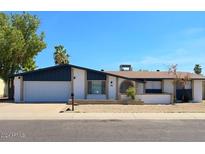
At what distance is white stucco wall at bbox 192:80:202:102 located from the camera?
38.8 metres

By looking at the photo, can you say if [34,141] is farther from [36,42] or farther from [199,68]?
[199,68]

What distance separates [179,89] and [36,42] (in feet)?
52.3

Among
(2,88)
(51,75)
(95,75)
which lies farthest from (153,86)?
(2,88)

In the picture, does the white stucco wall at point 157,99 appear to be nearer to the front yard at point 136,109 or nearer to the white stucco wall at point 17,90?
the front yard at point 136,109

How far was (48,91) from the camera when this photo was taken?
36.9m

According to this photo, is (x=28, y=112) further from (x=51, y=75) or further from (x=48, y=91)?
(x=51, y=75)

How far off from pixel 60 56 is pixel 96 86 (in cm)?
3352

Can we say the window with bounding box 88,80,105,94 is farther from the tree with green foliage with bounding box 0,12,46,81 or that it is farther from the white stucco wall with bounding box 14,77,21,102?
the tree with green foliage with bounding box 0,12,46,81

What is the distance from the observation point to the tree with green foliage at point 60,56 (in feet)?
225

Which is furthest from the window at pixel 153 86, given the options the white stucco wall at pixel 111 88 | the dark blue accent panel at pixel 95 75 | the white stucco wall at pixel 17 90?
the white stucco wall at pixel 17 90

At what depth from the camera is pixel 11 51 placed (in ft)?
133

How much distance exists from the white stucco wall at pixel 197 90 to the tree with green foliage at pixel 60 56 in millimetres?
32782

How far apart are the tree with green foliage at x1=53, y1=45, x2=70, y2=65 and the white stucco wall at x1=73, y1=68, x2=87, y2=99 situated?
31314 millimetres
